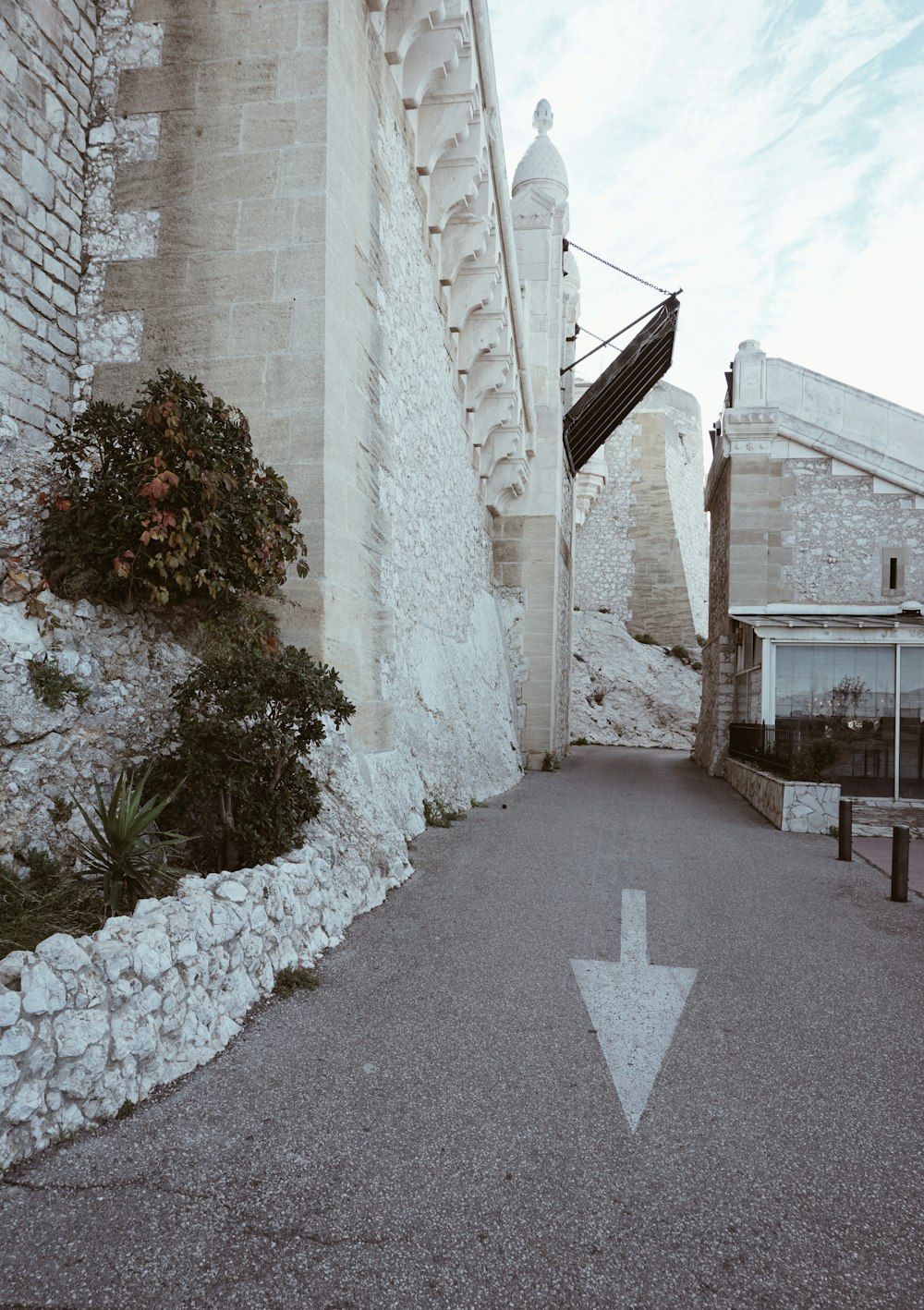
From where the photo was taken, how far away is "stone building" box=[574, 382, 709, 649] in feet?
110

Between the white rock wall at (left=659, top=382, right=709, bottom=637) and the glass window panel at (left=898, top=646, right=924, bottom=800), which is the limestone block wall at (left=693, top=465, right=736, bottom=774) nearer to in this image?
the glass window panel at (left=898, top=646, right=924, bottom=800)

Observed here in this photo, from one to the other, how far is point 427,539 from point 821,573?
26.6 feet

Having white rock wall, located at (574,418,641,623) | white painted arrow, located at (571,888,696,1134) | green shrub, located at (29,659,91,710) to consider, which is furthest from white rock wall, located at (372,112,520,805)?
white rock wall, located at (574,418,641,623)

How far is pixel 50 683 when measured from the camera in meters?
3.81

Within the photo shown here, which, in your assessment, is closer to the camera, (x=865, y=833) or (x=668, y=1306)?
(x=668, y=1306)

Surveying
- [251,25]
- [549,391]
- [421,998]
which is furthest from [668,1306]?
[549,391]

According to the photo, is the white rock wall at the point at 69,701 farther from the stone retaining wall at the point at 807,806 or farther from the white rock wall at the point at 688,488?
the white rock wall at the point at 688,488

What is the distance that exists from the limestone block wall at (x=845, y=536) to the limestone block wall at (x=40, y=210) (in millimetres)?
11651

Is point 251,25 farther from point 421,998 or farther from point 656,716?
point 656,716

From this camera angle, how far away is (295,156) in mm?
5457

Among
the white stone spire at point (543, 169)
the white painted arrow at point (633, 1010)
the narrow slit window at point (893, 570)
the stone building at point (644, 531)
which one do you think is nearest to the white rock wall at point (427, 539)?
the white painted arrow at point (633, 1010)

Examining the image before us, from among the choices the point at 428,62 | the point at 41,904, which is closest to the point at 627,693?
the point at 428,62

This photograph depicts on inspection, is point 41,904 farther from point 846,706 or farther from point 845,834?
point 846,706

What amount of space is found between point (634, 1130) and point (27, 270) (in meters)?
5.79
